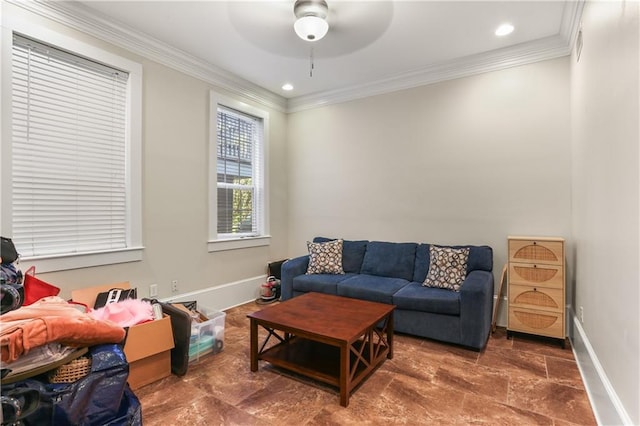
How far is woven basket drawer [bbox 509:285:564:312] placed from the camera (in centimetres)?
279

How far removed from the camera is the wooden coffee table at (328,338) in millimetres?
2055

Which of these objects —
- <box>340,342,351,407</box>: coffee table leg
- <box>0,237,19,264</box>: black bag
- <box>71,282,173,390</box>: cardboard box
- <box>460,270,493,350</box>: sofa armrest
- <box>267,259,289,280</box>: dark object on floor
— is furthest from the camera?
<box>267,259,289,280</box>: dark object on floor

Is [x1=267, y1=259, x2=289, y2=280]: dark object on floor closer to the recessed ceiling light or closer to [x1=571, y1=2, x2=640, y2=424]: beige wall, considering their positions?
[x1=571, y1=2, x2=640, y2=424]: beige wall

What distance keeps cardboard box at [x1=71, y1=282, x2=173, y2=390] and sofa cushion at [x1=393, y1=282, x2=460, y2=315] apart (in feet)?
6.43

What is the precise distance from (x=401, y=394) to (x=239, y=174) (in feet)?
10.3

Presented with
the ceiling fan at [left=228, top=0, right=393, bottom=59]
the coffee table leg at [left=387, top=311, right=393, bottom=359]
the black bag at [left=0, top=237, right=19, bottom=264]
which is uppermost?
the ceiling fan at [left=228, top=0, right=393, bottom=59]

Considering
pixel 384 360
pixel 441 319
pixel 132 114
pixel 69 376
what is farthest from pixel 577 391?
pixel 132 114

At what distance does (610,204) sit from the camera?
1.73 meters

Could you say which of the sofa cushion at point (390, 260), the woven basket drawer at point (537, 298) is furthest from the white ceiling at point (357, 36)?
the woven basket drawer at point (537, 298)

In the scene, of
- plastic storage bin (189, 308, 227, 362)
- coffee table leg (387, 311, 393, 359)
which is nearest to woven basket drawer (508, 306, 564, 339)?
coffee table leg (387, 311, 393, 359)

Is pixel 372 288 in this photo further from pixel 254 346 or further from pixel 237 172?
pixel 237 172

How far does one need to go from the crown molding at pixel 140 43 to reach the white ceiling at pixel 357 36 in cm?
2

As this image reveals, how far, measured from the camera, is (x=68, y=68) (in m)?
2.63

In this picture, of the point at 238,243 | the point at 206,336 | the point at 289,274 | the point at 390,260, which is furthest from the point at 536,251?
the point at 238,243
